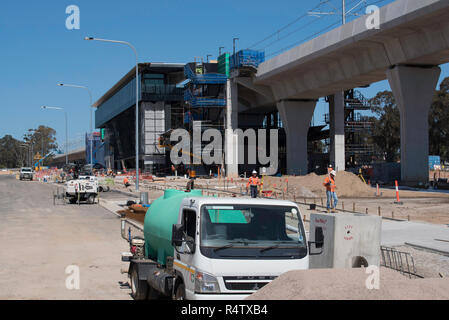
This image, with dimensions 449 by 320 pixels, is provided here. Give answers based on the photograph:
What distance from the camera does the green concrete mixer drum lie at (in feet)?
30.5

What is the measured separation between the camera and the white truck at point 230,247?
7.23 m

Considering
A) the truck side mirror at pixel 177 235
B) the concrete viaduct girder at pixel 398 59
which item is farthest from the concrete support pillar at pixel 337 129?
the truck side mirror at pixel 177 235

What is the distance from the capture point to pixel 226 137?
65375 mm

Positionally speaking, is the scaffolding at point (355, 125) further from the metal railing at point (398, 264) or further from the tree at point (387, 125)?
the metal railing at point (398, 264)

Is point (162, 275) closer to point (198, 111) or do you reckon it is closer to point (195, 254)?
point (195, 254)

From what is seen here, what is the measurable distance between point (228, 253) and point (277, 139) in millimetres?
69701

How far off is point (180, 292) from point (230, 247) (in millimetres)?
1199

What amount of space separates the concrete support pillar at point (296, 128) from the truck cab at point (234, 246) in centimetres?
5410

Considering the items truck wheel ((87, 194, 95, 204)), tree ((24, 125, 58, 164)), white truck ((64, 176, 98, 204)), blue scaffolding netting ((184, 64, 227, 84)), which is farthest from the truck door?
tree ((24, 125, 58, 164))

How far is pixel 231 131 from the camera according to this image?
65.7 metres

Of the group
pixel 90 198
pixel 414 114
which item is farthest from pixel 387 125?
pixel 90 198

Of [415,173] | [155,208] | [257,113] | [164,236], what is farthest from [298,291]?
[257,113]

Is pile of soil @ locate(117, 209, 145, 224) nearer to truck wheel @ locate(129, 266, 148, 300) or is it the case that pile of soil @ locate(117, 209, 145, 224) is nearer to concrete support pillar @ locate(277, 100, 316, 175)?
truck wheel @ locate(129, 266, 148, 300)

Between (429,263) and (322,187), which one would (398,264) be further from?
(322,187)
